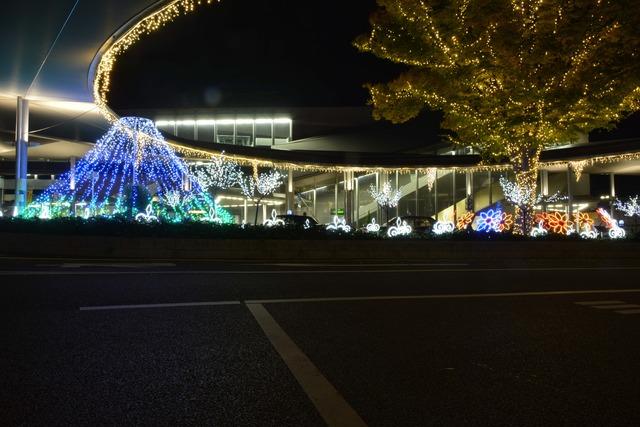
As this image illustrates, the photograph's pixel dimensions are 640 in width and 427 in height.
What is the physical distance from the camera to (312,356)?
5.09 metres

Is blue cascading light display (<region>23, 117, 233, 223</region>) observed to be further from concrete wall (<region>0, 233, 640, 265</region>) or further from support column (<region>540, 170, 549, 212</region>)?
support column (<region>540, 170, 549, 212</region>)

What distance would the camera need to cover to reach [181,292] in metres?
8.72

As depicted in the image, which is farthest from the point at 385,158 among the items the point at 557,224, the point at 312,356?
the point at 312,356

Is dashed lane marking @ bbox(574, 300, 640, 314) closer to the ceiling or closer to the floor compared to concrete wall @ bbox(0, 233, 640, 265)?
closer to the floor

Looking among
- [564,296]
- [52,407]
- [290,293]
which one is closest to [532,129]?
[564,296]

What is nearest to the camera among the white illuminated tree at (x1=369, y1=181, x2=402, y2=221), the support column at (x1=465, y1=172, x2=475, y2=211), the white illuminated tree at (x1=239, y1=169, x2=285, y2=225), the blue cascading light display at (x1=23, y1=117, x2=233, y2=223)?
the blue cascading light display at (x1=23, y1=117, x2=233, y2=223)

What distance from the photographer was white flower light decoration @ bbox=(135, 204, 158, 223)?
65.6 feet

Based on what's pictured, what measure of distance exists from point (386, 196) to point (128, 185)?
18263mm

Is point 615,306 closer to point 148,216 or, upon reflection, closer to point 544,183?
point 148,216

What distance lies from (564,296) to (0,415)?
26.7 ft

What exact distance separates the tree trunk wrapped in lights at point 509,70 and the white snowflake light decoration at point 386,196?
43.5ft

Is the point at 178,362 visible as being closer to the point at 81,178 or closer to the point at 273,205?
the point at 81,178

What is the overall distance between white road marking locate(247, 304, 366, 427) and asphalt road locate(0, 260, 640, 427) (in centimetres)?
2

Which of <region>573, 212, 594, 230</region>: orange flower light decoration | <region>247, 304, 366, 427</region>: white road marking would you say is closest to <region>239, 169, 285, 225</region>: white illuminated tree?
<region>573, 212, 594, 230</region>: orange flower light decoration
